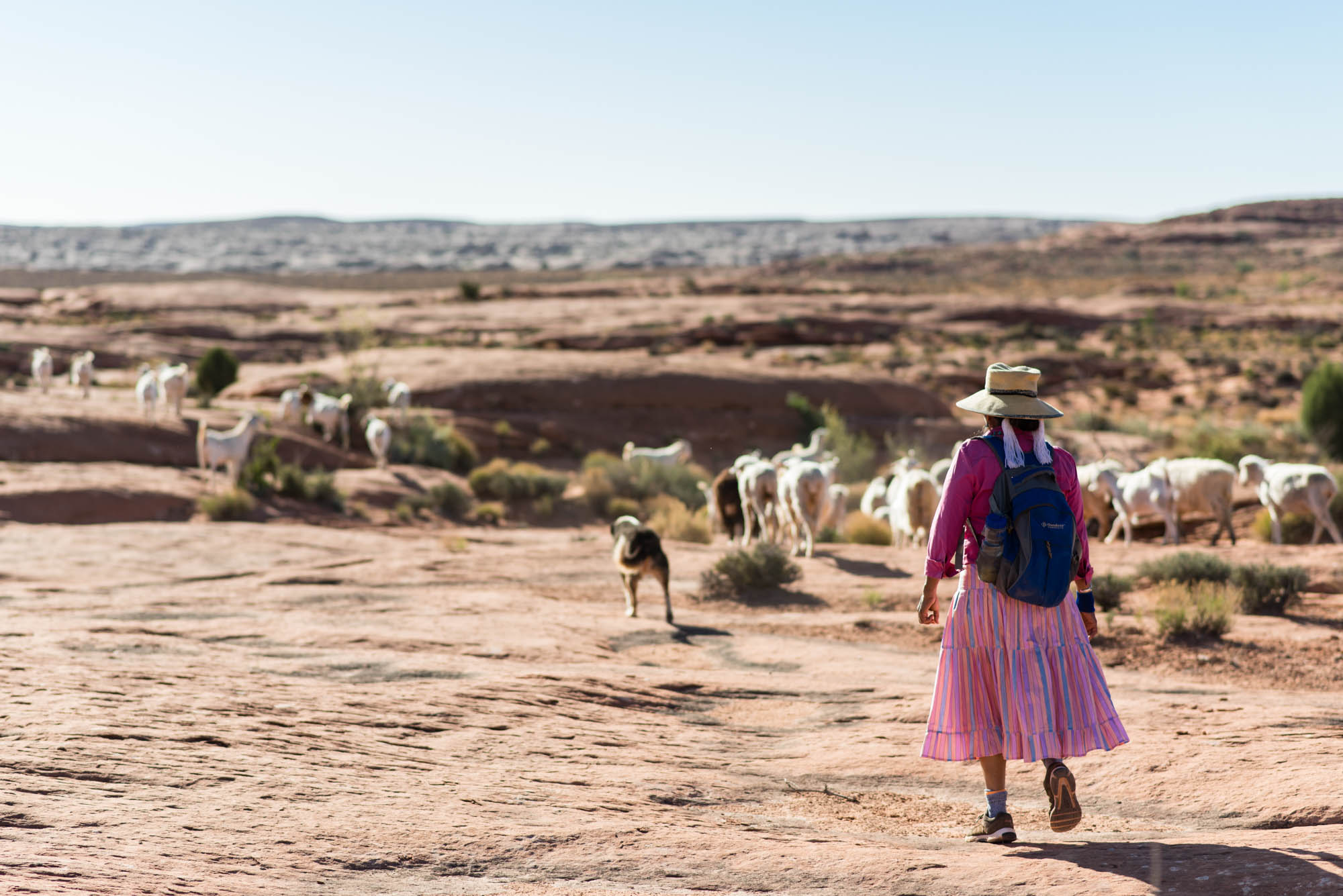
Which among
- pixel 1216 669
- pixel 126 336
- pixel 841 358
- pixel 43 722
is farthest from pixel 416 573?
pixel 126 336

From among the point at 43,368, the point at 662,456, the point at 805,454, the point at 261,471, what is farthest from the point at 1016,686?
the point at 43,368

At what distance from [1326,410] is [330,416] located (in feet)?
79.7

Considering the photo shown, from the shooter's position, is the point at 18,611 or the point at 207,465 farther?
the point at 207,465

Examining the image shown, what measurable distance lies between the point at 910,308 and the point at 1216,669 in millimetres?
52289

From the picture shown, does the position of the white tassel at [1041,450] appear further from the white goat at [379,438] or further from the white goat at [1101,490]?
the white goat at [379,438]

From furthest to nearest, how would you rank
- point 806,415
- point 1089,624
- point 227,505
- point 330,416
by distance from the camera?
point 806,415 → point 330,416 → point 227,505 → point 1089,624

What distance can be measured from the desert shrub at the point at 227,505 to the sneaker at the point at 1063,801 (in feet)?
55.5

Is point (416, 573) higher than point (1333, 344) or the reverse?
the reverse

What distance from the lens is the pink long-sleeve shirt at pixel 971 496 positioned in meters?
4.85

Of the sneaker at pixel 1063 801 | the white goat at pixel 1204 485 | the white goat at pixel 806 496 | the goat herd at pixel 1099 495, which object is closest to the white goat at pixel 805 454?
the goat herd at pixel 1099 495

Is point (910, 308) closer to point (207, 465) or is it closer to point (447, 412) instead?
point (447, 412)

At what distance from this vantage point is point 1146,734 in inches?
266

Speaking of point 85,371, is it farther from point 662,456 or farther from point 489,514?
point 662,456

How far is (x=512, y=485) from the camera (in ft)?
79.5
